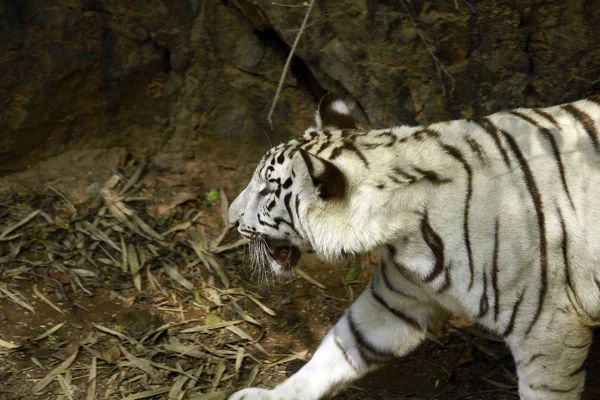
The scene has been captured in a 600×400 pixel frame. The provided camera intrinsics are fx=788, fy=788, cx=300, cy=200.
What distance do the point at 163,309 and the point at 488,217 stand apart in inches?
64.0

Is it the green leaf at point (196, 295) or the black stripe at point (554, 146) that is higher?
the black stripe at point (554, 146)

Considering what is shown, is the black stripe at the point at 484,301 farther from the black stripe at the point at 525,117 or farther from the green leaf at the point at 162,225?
the green leaf at the point at 162,225

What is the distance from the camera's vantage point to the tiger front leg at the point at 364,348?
9.29 feet

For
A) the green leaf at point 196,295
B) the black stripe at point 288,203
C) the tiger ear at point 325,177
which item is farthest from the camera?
the green leaf at point 196,295

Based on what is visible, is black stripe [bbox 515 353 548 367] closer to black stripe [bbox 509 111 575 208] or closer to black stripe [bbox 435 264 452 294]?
black stripe [bbox 435 264 452 294]

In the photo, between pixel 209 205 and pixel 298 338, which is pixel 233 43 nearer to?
pixel 209 205

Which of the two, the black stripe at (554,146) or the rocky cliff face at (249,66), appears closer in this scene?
the black stripe at (554,146)

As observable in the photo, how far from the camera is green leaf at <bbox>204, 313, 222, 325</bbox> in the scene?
3.44m

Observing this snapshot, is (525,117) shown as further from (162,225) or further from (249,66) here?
(162,225)

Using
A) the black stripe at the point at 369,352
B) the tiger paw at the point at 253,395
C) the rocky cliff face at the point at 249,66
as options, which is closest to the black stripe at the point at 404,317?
the black stripe at the point at 369,352

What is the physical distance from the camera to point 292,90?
149 inches

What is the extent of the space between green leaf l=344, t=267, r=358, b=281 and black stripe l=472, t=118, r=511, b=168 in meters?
1.23

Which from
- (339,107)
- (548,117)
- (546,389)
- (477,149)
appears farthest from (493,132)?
(546,389)

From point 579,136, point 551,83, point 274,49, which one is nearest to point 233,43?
point 274,49
